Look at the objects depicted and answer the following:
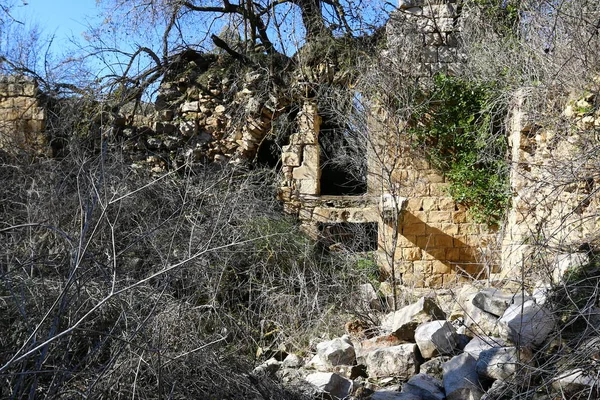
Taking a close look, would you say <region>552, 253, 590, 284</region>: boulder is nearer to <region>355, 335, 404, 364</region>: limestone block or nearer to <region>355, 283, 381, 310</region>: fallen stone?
<region>355, 335, 404, 364</region>: limestone block

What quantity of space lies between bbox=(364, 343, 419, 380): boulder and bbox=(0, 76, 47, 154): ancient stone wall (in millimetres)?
6901

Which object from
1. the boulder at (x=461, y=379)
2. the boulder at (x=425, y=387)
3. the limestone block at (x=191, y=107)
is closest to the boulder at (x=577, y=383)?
the boulder at (x=461, y=379)

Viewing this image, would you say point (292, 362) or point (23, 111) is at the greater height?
point (23, 111)

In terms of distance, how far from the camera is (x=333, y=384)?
16.2 feet

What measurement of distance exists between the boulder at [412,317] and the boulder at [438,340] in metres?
0.31

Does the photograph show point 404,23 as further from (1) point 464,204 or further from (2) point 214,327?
(2) point 214,327

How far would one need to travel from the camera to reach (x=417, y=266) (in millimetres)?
9008

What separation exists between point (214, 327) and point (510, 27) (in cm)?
556

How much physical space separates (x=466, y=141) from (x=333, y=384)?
15.7 feet

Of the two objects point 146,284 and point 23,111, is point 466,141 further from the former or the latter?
point 23,111

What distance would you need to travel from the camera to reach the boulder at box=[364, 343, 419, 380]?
528 cm

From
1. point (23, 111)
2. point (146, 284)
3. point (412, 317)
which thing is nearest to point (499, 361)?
point (412, 317)

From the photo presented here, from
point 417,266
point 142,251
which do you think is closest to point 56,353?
point 142,251

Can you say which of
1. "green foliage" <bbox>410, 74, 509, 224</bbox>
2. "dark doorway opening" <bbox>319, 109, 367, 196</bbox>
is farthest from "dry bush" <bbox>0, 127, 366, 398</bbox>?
"green foliage" <bbox>410, 74, 509, 224</bbox>
